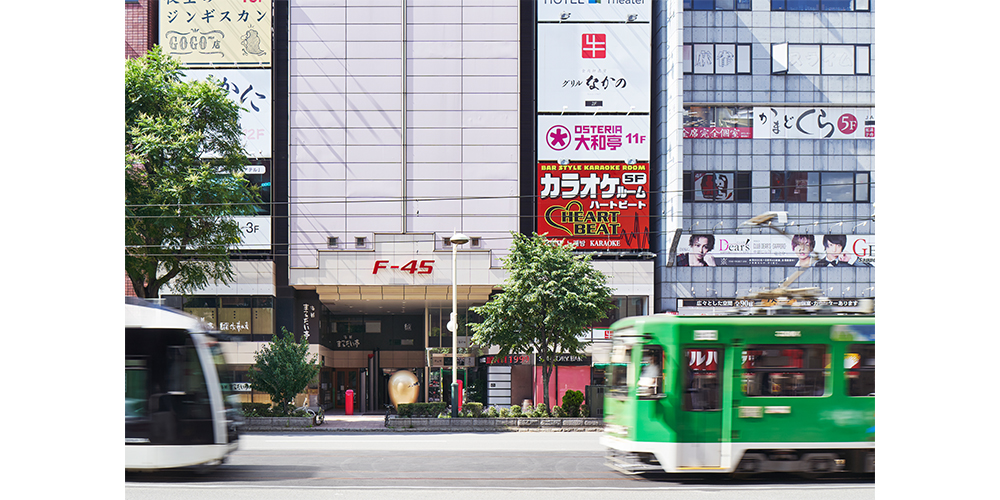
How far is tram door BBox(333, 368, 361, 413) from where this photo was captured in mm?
37125

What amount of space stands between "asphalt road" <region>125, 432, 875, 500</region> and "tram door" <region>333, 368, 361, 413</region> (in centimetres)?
2019

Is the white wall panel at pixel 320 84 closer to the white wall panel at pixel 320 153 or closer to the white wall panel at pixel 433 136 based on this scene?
the white wall panel at pixel 320 153

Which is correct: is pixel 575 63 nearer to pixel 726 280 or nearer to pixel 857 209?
pixel 726 280

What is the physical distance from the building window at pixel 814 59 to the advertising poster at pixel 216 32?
23.3 meters

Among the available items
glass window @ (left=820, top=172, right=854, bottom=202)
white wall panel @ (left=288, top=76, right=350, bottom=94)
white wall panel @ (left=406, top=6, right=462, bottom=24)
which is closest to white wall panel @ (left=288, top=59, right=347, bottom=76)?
white wall panel @ (left=288, top=76, right=350, bottom=94)

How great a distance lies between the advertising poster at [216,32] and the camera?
33.2m

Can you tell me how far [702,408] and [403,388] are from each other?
2333 cm

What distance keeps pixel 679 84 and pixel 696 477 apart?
22.7m

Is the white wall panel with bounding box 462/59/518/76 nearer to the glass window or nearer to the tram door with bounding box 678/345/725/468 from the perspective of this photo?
the glass window

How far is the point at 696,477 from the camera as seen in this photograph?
12648 millimetres

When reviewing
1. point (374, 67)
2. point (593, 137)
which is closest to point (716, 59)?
point (593, 137)

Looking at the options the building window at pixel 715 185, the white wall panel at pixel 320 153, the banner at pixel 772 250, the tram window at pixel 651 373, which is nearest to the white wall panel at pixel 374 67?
the white wall panel at pixel 320 153
